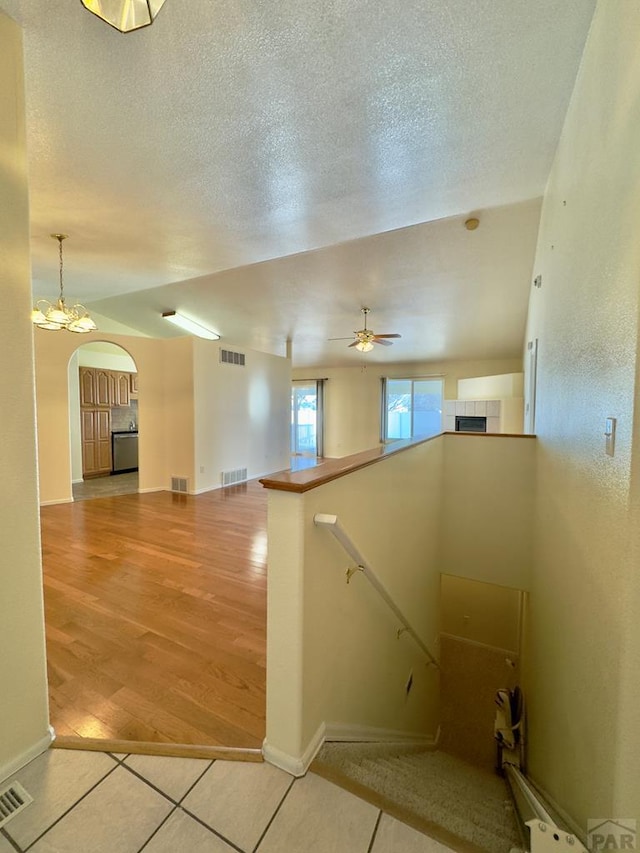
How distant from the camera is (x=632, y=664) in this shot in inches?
38.2

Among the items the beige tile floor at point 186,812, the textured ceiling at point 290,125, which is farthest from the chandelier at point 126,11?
the beige tile floor at point 186,812

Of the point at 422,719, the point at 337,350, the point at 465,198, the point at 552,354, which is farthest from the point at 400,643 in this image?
the point at 337,350

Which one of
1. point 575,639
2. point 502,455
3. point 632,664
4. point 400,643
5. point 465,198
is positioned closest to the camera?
point 632,664

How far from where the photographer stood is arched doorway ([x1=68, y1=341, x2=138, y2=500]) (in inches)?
266

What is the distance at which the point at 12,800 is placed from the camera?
120 cm

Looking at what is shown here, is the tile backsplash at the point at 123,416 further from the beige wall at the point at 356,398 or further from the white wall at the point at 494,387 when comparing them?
the white wall at the point at 494,387

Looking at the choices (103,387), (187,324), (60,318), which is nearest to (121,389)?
(103,387)

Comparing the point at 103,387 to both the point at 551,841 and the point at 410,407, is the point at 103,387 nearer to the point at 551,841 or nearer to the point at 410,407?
the point at 410,407

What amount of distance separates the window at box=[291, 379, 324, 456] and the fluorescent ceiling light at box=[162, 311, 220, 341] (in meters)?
3.80

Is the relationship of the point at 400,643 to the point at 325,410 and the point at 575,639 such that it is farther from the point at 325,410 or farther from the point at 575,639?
the point at 325,410

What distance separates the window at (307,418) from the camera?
11.2 meters

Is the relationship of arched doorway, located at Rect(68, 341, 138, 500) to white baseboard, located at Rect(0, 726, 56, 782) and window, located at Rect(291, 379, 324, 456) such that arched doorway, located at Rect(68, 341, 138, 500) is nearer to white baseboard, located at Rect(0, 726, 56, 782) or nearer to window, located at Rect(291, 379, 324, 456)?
window, located at Rect(291, 379, 324, 456)

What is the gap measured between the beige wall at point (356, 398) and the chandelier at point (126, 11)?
925 cm

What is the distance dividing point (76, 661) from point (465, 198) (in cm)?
413
